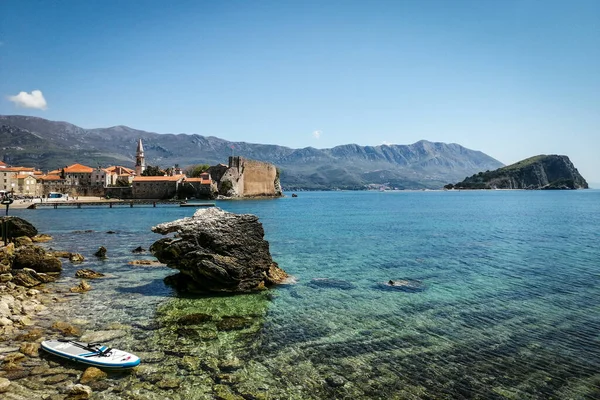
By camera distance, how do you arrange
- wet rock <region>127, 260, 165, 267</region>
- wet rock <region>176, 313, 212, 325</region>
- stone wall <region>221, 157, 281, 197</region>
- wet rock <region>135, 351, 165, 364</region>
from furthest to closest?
stone wall <region>221, 157, 281, 197</region> → wet rock <region>127, 260, 165, 267</region> → wet rock <region>176, 313, 212, 325</region> → wet rock <region>135, 351, 165, 364</region>

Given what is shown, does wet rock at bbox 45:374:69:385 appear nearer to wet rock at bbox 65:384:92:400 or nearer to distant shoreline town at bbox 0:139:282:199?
wet rock at bbox 65:384:92:400

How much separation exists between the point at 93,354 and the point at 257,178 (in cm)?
12531

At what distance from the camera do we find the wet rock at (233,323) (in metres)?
11.9

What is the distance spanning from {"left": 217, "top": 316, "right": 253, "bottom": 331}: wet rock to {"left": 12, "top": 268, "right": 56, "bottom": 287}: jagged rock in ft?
30.4

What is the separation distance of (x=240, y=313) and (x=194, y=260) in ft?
12.9

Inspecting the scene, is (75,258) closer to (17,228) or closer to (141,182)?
(17,228)

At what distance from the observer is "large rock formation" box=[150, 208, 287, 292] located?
16.2 metres

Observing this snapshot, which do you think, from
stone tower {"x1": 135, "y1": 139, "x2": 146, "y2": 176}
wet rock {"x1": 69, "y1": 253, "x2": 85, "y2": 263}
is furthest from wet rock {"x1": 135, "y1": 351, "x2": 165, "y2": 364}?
stone tower {"x1": 135, "y1": 139, "x2": 146, "y2": 176}

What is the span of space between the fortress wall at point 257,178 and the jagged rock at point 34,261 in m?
106

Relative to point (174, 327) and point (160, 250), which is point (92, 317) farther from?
point (160, 250)

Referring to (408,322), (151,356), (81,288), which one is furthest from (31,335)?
(408,322)

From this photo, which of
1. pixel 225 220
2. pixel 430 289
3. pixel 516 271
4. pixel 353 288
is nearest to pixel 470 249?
pixel 516 271

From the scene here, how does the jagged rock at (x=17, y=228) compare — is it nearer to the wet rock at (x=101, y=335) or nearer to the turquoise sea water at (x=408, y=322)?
the turquoise sea water at (x=408, y=322)

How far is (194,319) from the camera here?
494 inches
